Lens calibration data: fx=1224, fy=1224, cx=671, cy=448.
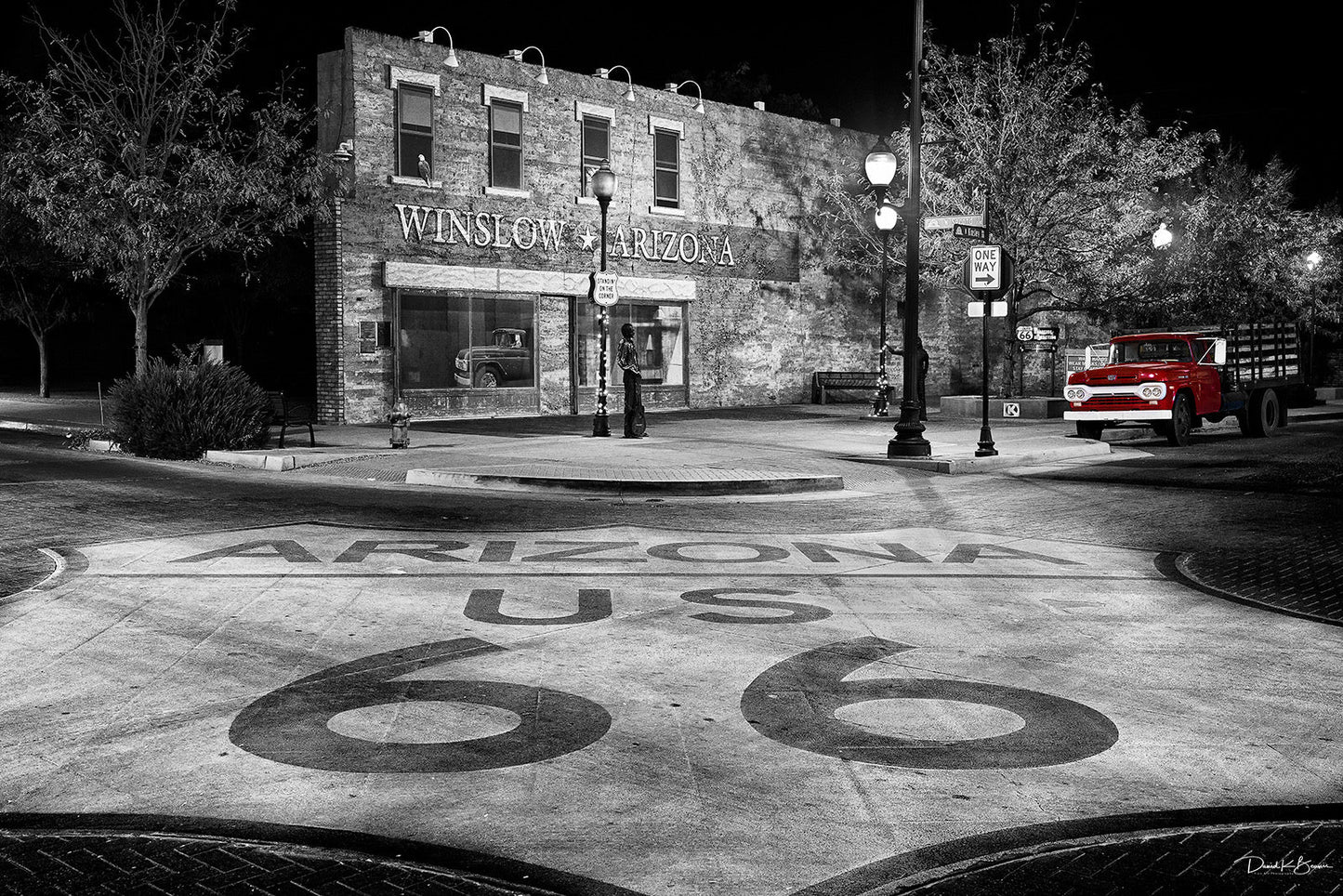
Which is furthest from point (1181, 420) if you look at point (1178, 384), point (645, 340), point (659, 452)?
point (645, 340)

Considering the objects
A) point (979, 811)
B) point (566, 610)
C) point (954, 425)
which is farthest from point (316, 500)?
point (954, 425)

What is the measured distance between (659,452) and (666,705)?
1278cm

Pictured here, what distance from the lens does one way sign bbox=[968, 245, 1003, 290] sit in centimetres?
1830

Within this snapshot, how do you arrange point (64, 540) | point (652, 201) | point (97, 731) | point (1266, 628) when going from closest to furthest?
point (97, 731) < point (1266, 628) < point (64, 540) < point (652, 201)

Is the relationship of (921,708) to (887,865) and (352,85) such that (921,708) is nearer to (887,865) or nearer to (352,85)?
(887,865)

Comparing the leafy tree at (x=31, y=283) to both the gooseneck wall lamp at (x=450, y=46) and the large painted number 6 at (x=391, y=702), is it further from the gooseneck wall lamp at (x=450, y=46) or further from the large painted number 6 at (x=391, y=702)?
the large painted number 6 at (x=391, y=702)

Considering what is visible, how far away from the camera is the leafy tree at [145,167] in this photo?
19.0 metres

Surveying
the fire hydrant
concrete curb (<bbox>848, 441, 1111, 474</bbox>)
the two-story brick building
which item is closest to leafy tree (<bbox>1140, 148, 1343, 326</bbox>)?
the two-story brick building

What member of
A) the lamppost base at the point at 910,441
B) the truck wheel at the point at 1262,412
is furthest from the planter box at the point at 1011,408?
the lamppost base at the point at 910,441

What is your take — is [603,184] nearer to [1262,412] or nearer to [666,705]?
[1262,412]

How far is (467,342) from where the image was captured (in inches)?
1061

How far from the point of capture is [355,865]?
366 cm

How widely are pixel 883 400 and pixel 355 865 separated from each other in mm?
25305

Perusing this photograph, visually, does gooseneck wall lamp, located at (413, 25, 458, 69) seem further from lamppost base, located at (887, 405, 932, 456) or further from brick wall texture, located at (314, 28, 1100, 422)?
lamppost base, located at (887, 405, 932, 456)
